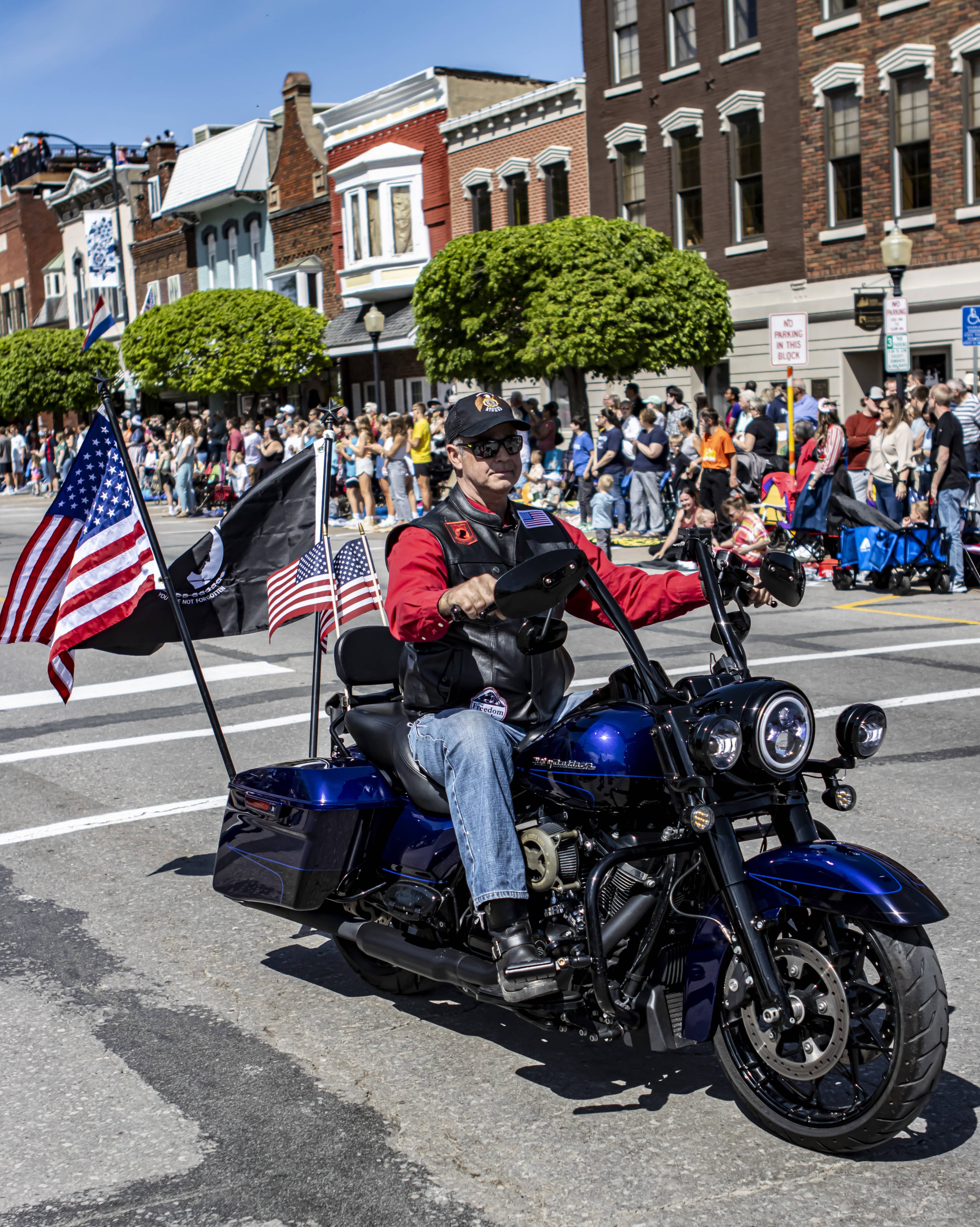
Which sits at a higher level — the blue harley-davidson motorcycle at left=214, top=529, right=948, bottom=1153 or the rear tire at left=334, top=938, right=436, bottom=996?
the blue harley-davidson motorcycle at left=214, top=529, right=948, bottom=1153

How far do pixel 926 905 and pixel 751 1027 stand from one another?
0.55m

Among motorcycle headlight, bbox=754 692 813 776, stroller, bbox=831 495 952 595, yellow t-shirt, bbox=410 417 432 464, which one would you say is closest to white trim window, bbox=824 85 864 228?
yellow t-shirt, bbox=410 417 432 464

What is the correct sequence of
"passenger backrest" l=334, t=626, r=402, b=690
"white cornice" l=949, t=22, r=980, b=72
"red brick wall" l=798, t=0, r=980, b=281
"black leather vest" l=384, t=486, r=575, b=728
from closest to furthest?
1. "black leather vest" l=384, t=486, r=575, b=728
2. "passenger backrest" l=334, t=626, r=402, b=690
3. "white cornice" l=949, t=22, r=980, b=72
4. "red brick wall" l=798, t=0, r=980, b=281

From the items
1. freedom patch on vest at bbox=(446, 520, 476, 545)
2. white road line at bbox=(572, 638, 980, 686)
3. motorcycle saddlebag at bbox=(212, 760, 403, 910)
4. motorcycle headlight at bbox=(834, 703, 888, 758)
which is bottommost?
white road line at bbox=(572, 638, 980, 686)

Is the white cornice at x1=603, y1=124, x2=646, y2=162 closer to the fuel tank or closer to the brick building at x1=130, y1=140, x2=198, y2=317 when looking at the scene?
the brick building at x1=130, y1=140, x2=198, y2=317

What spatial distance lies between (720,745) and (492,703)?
92cm

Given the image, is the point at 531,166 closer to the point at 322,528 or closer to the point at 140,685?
the point at 140,685

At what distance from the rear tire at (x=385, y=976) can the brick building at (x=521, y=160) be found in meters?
29.7

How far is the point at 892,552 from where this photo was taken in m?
14.8

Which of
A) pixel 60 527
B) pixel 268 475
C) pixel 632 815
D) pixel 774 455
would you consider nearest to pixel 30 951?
pixel 60 527

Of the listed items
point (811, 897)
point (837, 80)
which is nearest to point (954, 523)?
point (811, 897)

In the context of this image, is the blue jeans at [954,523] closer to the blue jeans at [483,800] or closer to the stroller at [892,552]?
the stroller at [892,552]

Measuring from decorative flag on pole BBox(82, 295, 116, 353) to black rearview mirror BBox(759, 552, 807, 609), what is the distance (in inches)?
124

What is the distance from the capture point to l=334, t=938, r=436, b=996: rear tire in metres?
4.77
